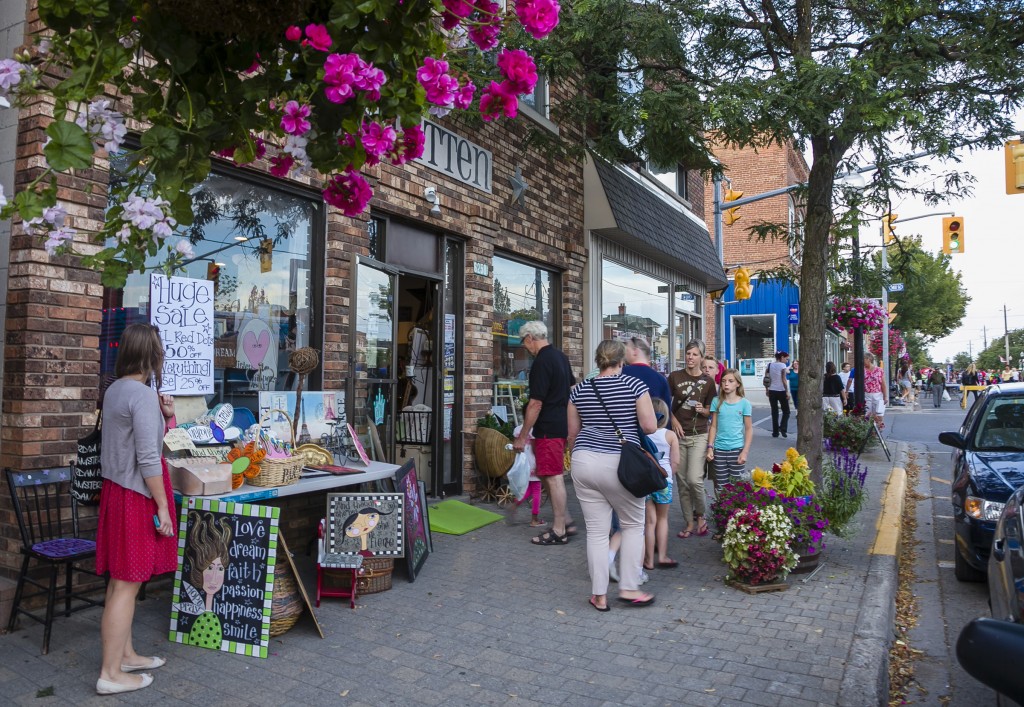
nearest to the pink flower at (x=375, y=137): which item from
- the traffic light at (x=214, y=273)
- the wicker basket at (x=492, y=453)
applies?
the traffic light at (x=214, y=273)

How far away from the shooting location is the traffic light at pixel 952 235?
1680 centimetres

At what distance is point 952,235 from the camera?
16922 mm

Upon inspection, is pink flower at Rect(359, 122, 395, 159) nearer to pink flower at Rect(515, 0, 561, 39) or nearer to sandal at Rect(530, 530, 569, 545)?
pink flower at Rect(515, 0, 561, 39)

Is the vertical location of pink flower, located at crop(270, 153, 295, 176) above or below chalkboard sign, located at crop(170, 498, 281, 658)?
above

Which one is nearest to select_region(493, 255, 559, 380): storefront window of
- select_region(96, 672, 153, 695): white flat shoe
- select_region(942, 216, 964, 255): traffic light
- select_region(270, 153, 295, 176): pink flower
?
select_region(96, 672, 153, 695): white flat shoe

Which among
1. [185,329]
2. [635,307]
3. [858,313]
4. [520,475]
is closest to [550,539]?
[520,475]

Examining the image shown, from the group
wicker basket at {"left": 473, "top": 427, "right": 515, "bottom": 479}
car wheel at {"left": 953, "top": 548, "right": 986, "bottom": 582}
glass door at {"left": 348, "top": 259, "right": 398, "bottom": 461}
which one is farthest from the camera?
wicker basket at {"left": 473, "top": 427, "right": 515, "bottom": 479}

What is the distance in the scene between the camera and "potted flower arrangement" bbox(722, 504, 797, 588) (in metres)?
5.31

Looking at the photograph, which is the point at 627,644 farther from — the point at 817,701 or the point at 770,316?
the point at 770,316

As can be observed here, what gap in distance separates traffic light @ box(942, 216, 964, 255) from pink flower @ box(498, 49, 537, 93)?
672 inches

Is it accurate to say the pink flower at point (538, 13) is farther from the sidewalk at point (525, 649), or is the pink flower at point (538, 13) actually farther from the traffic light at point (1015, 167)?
the traffic light at point (1015, 167)

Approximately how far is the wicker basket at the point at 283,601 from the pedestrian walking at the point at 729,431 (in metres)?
3.74

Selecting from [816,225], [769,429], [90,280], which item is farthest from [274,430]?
[769,429]

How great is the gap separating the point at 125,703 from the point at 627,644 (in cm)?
261
